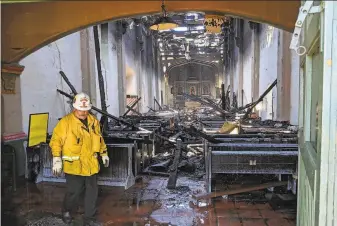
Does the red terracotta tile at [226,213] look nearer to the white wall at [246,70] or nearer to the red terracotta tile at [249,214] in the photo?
the red terracotta tile at [249,214]

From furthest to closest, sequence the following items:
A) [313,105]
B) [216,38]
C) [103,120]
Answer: [216,38], [103,120], [313,105]

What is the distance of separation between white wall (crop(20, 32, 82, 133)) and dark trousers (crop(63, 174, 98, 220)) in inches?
124

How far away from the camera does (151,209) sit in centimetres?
505

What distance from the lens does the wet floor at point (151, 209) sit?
4555mm

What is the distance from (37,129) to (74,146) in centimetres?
238

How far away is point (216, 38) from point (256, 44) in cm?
1178

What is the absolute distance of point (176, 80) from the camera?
37.4 metres

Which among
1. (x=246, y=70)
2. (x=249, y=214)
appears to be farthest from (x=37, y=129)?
(x=246, y=70)

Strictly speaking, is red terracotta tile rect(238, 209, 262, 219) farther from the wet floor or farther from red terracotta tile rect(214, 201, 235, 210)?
→ red terracotta tile rect(214, 201, 235, 210)

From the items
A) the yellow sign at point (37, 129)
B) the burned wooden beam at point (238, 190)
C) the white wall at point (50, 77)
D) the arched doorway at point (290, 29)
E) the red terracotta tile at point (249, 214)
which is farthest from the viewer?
Answer: the white wall at point (50, 77)

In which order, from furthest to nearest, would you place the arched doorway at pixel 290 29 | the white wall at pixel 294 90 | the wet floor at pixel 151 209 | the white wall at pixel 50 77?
the white wall at pixel 294 90
the white wall at pixel 50 77
the wet floor at pixel 151 209
the arched doorway at pixel 290 29

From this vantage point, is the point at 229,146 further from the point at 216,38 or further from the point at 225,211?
the point at 216,38

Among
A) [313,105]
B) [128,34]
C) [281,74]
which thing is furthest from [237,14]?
[128,34]

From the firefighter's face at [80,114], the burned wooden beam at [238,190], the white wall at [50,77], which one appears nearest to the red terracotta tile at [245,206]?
the burned wooden beam at [238,190]
